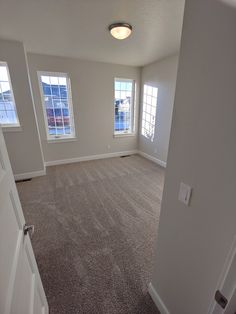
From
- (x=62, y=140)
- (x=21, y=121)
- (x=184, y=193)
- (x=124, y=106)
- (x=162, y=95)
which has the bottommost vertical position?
(x=62, y=140)

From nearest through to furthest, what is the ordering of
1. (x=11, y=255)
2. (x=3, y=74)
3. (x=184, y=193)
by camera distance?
(x=11, y=255), (x=184, y=193), (x=3, y=74)

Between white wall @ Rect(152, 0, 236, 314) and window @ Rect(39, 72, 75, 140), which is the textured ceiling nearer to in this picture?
window @ Rect(39, 72, 75, 140)

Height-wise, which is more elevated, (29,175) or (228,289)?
(228,289)

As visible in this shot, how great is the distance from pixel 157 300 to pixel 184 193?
1.05m

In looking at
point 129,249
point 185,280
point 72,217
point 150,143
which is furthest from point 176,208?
point 150,143

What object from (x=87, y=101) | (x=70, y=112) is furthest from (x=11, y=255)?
(x=87, y=101)

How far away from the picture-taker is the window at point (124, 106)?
450 centimetres

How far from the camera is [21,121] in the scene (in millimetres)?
3164

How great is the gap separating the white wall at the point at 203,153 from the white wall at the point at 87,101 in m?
3.55

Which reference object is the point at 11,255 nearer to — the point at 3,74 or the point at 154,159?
the point at 3,74

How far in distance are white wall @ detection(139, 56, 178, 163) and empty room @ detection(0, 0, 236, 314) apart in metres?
0.03

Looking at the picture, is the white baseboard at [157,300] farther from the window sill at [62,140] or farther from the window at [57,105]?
the window at [57,105]

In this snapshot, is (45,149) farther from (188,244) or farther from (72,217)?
(188,244)

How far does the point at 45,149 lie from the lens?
157 inches
